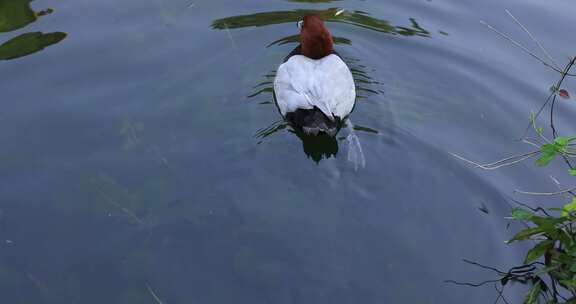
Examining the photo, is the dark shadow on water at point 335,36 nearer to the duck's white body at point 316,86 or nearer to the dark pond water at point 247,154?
the dark pond water at point 247,154

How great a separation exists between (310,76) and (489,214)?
2.08m

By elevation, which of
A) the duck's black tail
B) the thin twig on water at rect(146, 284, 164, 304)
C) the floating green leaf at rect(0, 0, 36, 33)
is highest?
the floating green leaf at rect(0, 0, 36, 33)

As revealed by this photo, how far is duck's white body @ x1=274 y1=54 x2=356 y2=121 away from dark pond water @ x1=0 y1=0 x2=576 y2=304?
22cm

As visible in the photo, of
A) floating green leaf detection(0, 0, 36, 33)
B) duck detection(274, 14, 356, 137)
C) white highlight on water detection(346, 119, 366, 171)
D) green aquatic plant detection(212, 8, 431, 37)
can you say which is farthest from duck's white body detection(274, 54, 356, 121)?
floating green leaf detection(0, 0, 36, 33)

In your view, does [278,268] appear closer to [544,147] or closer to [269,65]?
[544,147]

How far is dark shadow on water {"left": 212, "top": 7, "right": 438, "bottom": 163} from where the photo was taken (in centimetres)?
579

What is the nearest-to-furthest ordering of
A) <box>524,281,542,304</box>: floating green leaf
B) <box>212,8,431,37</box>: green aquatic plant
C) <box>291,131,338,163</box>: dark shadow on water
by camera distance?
1. <box>524,281,542,304</box>: floating green leaf
2. <box>291,131,338,163</box>: dark shadow on water
3. <box>212,8,431,37</box>: green aquatic plant

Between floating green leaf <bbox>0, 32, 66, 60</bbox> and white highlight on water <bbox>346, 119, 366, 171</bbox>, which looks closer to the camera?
white highlight on water <bbox>346, 119, 366, 171</bbox>

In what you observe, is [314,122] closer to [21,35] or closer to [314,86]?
[314,86]

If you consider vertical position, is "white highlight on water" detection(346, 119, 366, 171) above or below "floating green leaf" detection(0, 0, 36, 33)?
below

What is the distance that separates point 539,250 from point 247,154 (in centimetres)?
240

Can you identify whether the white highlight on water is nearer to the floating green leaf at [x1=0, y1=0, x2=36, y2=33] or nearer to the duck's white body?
the duck's white body

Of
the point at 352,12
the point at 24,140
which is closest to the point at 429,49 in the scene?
the point at 352,12

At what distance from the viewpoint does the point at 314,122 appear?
5.63 metres
